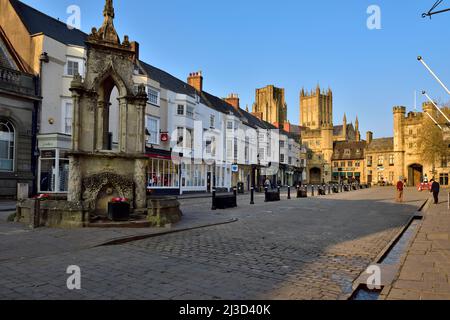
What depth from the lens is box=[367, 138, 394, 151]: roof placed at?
267ft

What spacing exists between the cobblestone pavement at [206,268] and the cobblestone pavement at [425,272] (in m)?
0.74

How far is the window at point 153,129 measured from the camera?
29.6m

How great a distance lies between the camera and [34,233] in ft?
29.6

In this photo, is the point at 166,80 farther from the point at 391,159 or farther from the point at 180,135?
the point at 391,159

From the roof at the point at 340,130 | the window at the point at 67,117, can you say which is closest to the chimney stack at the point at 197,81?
the window at the point at 67,117

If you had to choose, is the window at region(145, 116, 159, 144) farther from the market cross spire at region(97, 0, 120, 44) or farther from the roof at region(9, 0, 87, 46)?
the market cross spire at region(97, 0, 120, 44)

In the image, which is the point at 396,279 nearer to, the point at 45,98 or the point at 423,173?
the point at 45,98

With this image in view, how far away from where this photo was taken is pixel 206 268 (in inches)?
240

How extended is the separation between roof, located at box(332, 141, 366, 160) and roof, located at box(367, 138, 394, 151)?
394 cm

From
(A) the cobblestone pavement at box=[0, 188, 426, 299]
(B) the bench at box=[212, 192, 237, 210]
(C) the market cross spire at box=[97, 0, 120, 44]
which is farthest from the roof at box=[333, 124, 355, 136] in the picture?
(C) the market cross spire at box=[97, 0, 120, 44]

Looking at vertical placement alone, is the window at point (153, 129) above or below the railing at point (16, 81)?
below

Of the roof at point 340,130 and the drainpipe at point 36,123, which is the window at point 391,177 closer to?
the roof at point 340,130

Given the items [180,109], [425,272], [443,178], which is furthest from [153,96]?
[443,178]
